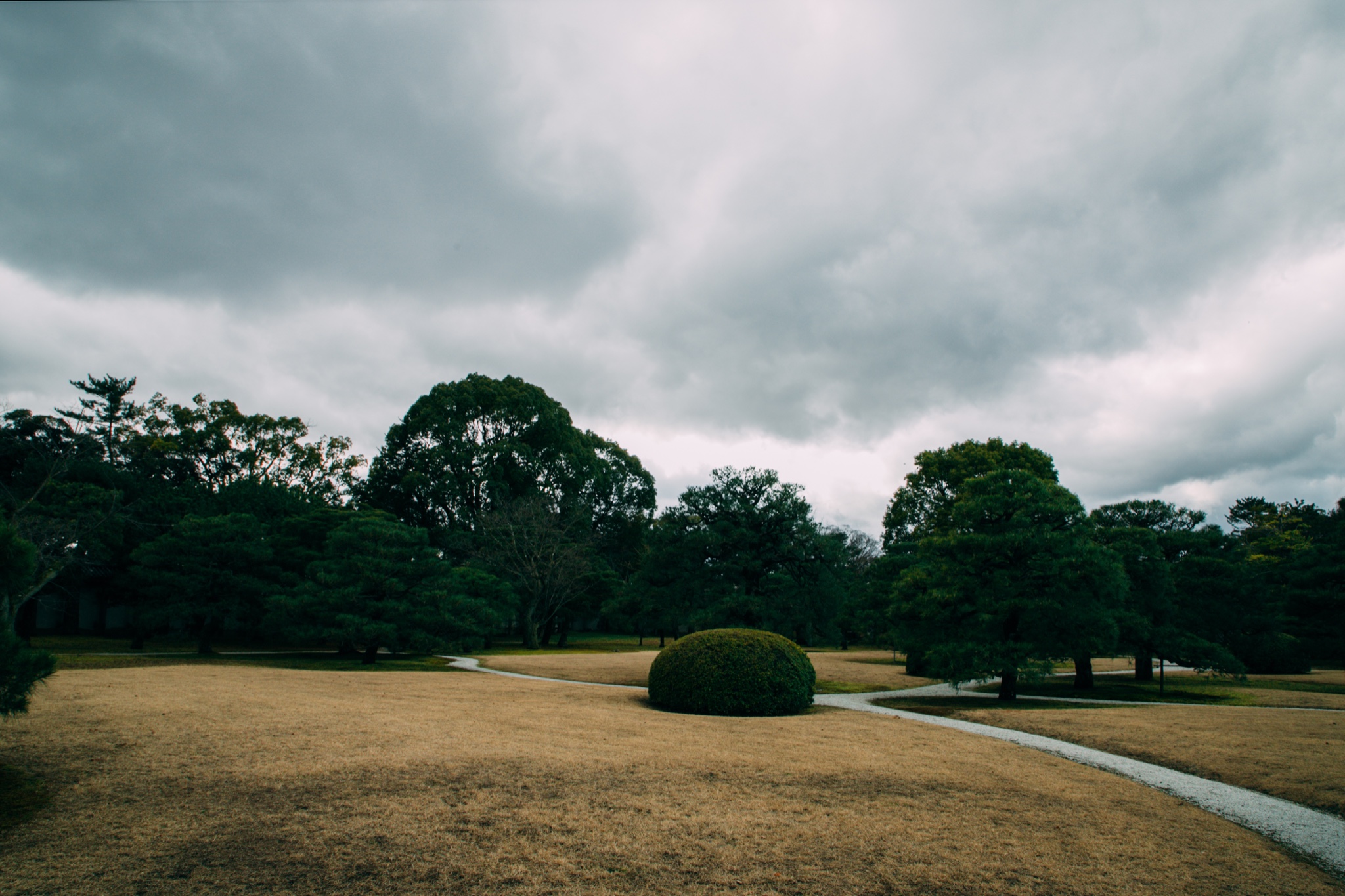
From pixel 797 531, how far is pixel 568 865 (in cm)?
1679

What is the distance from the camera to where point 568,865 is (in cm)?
480

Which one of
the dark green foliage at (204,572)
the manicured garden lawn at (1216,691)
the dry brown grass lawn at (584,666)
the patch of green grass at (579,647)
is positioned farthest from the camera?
the patch of green grass at (579,647)

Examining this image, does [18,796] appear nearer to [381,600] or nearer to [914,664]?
[381,600]

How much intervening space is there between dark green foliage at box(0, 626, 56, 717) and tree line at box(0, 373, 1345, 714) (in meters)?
0.02

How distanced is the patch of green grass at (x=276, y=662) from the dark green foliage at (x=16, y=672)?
587 inches

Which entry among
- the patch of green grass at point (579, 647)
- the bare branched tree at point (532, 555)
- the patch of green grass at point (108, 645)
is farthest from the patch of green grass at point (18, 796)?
the bare branched tree at point (532, 555)

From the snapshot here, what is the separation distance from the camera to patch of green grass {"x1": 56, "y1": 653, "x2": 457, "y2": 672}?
19.8 meters

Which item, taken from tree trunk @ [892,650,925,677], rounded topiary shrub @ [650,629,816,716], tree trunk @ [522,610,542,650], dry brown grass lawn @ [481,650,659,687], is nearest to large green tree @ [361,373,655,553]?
tree trunk @ [522,610,542,650]

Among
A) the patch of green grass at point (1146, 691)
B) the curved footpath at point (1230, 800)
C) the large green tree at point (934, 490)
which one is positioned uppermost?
the large green tree at point (934, 490)

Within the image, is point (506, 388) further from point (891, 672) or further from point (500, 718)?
point (500, 718)

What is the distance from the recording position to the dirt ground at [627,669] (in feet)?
68.2

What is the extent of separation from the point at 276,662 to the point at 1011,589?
2347 centimetres

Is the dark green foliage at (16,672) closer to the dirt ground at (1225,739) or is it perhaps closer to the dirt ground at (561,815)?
the dirt ground at (561,815)

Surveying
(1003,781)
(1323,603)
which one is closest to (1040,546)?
(1003,781)
